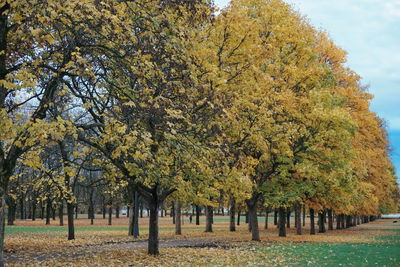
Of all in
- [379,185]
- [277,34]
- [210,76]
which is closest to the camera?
[210,76]

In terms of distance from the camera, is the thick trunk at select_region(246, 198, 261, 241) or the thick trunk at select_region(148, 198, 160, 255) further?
the thick trunk at select_region(246, 198, 261, 241)

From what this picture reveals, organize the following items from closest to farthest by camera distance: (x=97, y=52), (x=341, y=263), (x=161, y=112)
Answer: (x=161, y=112) < (x=97, y=52) < (x=341, y=263)

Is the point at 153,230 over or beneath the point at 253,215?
over

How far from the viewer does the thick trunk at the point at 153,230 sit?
17.5 m

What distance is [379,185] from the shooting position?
44719 millimetres

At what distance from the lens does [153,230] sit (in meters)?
17.8

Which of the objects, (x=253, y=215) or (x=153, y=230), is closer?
(x=153, y=230)

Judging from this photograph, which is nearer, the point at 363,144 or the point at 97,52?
the point at 97,52

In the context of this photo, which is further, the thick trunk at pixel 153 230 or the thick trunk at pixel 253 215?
the thick trunk at pixel 253 215

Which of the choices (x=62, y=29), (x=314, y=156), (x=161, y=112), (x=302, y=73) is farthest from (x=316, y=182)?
(x=62, y=29)

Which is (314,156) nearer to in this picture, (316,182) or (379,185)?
(316,182)

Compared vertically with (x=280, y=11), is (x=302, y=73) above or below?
below

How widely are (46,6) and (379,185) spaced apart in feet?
143

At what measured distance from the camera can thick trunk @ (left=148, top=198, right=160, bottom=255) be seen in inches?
690
